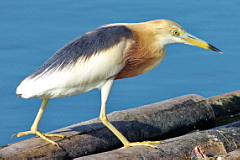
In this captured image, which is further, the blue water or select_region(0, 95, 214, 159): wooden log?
the blue water

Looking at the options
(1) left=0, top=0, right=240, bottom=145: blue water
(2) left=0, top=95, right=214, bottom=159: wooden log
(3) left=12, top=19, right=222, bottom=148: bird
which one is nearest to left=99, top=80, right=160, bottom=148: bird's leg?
(3) left=12, top=19, right=222, bottom=148: bird

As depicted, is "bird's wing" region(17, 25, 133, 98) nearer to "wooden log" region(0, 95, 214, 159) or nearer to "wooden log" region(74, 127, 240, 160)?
"wooden log" region(0, 95, 214, 159)

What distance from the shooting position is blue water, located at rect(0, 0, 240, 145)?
7.80 metres

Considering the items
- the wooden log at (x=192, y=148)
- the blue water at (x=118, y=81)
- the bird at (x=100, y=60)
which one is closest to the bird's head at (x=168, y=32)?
the bird at (x=100, y=60)

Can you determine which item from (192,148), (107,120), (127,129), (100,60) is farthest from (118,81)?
(192,148)

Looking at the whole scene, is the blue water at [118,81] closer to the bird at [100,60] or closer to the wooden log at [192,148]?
the bird at [100,60]

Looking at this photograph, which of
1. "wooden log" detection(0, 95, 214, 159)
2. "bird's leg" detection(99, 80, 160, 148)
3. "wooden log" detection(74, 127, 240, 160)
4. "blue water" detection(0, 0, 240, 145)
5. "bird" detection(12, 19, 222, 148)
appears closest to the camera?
"wooden log" detection(74, 127, 240, 160)

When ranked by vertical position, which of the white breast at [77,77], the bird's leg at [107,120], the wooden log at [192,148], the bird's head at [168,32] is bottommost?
the wooden log at [192,148]

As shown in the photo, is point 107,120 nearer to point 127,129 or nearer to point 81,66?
point 127,129

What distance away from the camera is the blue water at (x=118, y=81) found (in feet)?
25.6

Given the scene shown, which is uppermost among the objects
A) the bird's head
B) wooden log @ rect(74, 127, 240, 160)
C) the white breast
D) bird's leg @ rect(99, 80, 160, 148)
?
the bird's head

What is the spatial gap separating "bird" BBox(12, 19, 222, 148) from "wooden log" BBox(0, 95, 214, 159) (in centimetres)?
12

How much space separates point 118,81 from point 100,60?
2.84 m

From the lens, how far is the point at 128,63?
5785 millimetres
